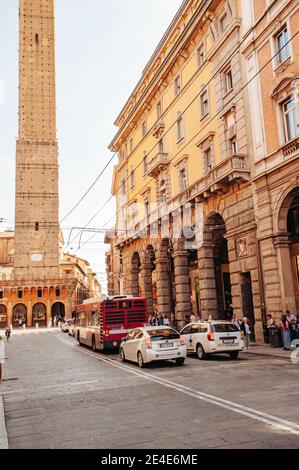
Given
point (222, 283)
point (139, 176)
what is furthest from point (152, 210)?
point (222, 283)

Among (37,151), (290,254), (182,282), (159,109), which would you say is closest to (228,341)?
(290,254)

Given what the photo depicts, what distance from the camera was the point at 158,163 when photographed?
32094 millimetres

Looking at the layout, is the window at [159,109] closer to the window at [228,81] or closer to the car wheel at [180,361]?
the window at [228,81]

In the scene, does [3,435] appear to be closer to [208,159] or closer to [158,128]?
[208,159]

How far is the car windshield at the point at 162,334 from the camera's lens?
15330mm

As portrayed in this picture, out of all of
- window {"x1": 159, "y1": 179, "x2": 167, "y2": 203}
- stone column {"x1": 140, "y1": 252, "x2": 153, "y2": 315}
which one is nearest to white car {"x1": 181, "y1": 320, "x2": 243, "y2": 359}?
window {"x1": 159, "y1": 179, "x2": 167, "y2": 203}

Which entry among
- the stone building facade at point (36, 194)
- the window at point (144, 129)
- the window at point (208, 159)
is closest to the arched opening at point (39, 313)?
the stone building facade at point (36, 194)

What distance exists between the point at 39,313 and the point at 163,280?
57305mm

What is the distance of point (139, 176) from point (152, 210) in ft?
17.4

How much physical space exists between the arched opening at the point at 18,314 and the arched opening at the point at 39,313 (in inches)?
Result: 65.0

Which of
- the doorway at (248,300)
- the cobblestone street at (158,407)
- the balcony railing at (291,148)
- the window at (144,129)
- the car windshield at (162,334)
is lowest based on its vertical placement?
the cobblestone street at (158,407)

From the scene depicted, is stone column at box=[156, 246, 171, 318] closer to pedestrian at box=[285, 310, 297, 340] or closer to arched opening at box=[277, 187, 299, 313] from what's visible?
arched opening at box=[277, 187, 299, 313]

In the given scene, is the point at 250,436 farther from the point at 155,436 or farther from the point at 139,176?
the point at 139,176

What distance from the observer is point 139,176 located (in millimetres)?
38531
